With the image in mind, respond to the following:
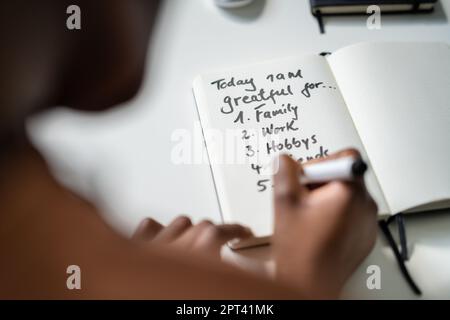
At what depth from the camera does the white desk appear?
1.47 feet

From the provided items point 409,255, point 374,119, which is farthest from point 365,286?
point 374,119

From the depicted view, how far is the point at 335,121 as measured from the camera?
20.1 inches

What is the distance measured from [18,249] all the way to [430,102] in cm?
44

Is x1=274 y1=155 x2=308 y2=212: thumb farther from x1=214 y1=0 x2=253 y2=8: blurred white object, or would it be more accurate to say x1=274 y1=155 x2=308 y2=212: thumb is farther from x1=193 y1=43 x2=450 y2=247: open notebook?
x1=214 y1=0 x2=253 y2=8: blurred white object

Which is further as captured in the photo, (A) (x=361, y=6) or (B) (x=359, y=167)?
(A) (x=361, y=6)

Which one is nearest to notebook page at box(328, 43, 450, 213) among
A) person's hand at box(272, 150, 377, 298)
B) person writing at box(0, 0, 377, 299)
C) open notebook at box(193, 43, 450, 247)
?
open notebook at box(193, 43, 450, 247)

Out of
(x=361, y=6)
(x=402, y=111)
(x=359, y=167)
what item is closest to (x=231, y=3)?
(x=361, y=6)

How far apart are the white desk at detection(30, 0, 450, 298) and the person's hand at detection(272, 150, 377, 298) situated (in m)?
0.07

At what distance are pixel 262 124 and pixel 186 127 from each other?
0.09 meters

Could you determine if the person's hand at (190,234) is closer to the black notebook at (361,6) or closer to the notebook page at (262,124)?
the notebook page at (262,124)

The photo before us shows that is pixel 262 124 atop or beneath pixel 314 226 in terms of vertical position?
atop

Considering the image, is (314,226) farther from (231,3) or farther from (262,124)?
(231,3)

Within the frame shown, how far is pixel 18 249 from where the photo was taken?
290mm
